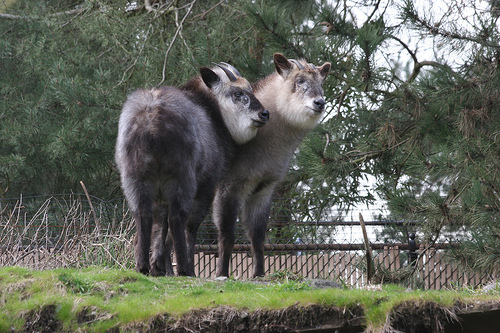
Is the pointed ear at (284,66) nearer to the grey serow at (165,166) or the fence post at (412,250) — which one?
the grey serow at (165,166)

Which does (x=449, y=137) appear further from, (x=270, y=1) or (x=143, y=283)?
(x=143, y=283)

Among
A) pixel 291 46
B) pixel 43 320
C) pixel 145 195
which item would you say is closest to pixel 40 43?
pixel 291 46

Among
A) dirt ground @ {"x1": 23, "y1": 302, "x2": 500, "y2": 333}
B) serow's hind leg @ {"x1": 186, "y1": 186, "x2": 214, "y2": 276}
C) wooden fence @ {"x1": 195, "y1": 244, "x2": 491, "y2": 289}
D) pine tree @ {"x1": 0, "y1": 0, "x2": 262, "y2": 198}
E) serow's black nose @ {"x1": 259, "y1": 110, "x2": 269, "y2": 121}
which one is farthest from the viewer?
pine tree @ {"x1": 0, "y1": 0, "x2": 262, "y2": 198}

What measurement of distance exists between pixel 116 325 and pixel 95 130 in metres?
6.82

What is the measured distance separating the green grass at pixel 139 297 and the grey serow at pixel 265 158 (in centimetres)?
168

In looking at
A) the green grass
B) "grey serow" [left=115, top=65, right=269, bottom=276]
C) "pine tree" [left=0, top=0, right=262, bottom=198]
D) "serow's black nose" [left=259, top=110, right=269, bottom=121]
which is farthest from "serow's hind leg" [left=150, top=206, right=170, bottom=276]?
"pine tree" [left=0, top=0, right=262, bottom=198]

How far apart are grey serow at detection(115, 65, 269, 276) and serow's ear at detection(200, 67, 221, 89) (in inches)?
12.2

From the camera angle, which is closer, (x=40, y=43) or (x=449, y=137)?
(x=449, y=137)

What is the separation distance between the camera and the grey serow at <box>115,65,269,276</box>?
15.9ft

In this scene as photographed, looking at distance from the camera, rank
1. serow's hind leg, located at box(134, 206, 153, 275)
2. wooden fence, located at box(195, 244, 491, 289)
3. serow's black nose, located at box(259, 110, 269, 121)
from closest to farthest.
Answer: serow's hind leg, located at box(134, 206, 153, 275) < serow's black nose, located at box(259, 110, 269, 121) < wooden fence, located at box(195, 244, 491, 289)

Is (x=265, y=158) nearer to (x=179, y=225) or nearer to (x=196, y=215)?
(x=196, y=215)

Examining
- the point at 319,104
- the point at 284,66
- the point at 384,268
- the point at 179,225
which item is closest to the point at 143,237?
the point at 179,225

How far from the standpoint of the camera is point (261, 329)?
3.62 m

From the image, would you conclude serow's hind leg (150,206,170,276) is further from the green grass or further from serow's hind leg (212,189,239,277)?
serow's hind leg (212,189,239,277)
